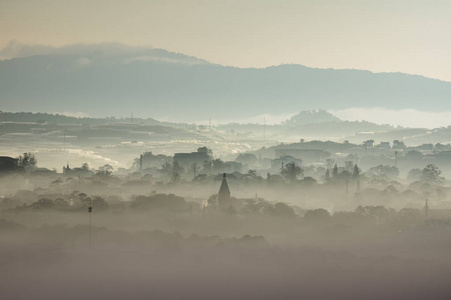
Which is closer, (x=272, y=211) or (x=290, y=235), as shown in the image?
(x=290, y=235)

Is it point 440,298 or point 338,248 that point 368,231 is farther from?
point 440,298

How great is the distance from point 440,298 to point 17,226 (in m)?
91.3

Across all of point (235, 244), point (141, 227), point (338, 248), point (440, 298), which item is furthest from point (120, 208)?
point (440, 298)

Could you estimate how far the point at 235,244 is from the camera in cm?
16425

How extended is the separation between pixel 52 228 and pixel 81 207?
96.3 ft

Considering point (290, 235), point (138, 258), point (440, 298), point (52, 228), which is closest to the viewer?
point (440, 298)

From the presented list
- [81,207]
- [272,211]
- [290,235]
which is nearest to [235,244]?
[290,235]

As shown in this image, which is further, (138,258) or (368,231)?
(368,231)

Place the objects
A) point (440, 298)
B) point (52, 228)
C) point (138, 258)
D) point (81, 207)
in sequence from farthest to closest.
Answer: point (81, 207), point (52, 228), point (138, 258), point (440, 298)

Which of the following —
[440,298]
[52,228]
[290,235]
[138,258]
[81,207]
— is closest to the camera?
[440,298]

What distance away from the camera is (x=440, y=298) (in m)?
125

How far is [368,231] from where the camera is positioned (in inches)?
7303

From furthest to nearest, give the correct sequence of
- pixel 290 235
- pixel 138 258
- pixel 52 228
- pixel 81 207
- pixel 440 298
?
pixel 81 207, pixel 290 235, pixel 52 228, pixel 138 258, pixel 440 298

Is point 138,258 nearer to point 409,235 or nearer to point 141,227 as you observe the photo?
point 141,227
